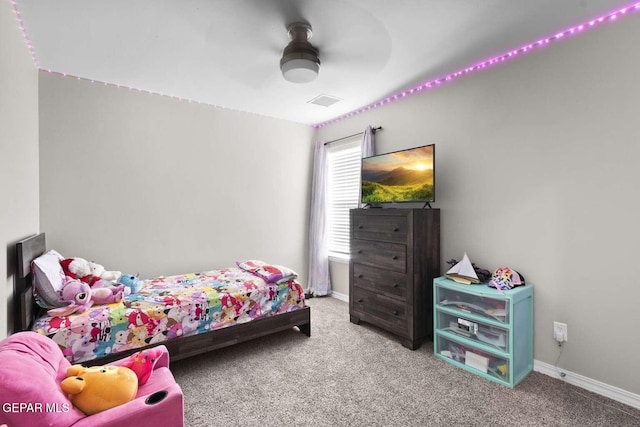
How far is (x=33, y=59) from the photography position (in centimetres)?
269

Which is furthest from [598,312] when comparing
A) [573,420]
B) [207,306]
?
[207,306]

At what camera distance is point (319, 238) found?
14.8 ft

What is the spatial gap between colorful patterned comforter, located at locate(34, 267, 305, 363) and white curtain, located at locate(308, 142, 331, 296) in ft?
4.33

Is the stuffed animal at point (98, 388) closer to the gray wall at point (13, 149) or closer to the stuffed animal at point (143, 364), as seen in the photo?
the stuffed animal at point (143, 364)

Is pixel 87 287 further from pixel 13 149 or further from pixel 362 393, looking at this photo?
pixel 362 393

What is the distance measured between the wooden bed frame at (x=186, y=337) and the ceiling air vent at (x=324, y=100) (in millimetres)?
2369

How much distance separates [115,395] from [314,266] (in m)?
3.30

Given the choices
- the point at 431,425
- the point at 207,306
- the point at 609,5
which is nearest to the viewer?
the point at 431,425

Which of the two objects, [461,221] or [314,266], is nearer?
[461,221]

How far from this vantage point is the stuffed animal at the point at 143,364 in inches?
62.4

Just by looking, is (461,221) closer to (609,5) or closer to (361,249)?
(361,249)

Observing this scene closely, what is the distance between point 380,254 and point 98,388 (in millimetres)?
2431

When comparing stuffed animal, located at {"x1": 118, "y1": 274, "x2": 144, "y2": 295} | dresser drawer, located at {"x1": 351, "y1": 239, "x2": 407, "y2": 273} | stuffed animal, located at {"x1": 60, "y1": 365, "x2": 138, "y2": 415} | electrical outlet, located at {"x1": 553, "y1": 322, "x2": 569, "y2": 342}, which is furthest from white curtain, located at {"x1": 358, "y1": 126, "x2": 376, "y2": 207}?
stuffed animal, located at {"x1": 60, "y1": 365, "x2": 138, "y2": 415}

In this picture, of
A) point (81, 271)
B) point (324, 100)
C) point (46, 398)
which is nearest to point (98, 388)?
point (46, 398)
